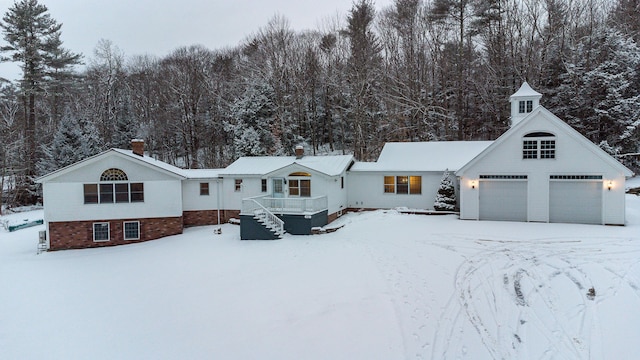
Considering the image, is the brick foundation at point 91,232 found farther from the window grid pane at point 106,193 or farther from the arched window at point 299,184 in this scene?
the arched window at point 299,184

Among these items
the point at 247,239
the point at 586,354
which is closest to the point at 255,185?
the point at 247,239

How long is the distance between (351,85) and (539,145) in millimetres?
18198

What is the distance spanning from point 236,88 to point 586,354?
113 ft

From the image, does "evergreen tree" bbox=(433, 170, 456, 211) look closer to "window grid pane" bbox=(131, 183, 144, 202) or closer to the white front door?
the white front door

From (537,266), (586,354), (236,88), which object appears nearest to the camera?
(586,354)

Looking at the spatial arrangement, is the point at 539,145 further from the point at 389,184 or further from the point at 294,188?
the point at 294,188

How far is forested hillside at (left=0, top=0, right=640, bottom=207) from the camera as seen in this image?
2764cm

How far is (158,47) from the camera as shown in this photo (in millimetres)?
47688

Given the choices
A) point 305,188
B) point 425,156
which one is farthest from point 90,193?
point 425,156

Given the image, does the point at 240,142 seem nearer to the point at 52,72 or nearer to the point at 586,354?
→ the point at 52,72

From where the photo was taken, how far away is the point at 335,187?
68.8 ft

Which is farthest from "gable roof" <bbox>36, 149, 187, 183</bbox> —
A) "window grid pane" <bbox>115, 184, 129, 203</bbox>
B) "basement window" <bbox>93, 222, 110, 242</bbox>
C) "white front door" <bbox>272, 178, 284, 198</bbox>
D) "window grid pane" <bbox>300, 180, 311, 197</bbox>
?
"window grid pane" <bbox>300, 180, 311, 197</bbox>

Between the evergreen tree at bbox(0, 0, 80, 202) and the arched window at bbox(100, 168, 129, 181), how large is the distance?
52.8ft

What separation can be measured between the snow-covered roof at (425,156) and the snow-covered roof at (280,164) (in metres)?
1.23
